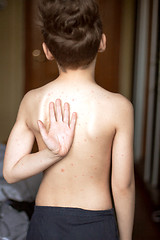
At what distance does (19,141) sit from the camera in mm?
1056

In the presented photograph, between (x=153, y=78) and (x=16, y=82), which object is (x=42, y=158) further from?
(x=16, y=82)

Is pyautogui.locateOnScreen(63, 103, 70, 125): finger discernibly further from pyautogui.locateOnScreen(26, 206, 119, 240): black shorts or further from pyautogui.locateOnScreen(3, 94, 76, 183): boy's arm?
pyautogui.locateOnScreen(26, 206, 119, 240): black shorts

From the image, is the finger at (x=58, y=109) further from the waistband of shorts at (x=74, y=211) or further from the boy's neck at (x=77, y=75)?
the waistband of shorts at (x=74, y=211)

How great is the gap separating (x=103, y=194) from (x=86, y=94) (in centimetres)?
30

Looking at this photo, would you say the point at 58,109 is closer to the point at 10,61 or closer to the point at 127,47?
the point at 10,61

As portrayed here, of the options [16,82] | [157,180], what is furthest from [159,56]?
[16,82]

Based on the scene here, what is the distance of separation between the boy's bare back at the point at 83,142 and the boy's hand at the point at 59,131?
3cm

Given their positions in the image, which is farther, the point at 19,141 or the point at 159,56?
the point at 159,56

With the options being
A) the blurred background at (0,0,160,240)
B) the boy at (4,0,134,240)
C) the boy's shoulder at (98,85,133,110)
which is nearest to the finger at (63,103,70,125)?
the boy at (4,0,134,240)

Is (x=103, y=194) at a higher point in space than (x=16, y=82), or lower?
higher

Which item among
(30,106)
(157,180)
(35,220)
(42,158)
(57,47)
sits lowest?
(157,180)

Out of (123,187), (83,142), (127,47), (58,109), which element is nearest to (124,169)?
(123,187)

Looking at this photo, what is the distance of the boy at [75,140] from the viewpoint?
94cm

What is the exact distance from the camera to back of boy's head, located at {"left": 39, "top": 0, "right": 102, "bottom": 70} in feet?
3.01
